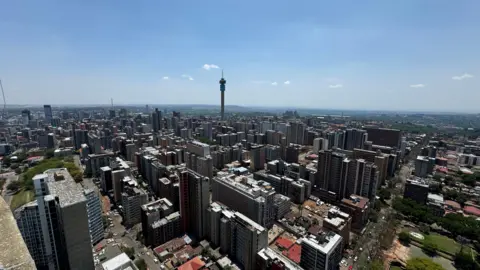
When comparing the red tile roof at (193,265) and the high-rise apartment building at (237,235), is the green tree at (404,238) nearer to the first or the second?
the high-rise apartment building at (237,235)

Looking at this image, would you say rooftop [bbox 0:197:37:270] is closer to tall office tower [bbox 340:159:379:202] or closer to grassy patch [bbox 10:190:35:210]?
tall office tower [bbox 340:159:379:202]

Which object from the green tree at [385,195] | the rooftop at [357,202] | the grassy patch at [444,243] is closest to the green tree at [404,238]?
the grassy patch at [444,243]

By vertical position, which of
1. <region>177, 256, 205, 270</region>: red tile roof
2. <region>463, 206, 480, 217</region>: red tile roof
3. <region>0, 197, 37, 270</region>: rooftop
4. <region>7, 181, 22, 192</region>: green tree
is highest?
<region>0, 197, 37, 270</region>: rooftop

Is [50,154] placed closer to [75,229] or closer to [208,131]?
[208,131]

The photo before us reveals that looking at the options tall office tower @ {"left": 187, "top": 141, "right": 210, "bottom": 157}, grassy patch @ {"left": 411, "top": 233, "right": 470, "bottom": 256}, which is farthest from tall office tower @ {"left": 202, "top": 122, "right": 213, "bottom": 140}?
grassy patch @ {"left": 411, "top": 233, "right": 470, "bottom": 256}

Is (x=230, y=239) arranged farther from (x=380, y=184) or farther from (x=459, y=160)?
(x=459, y=160)
